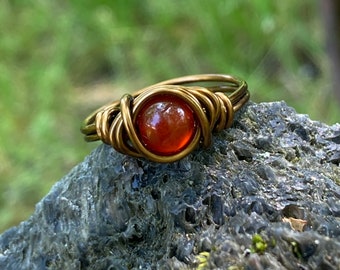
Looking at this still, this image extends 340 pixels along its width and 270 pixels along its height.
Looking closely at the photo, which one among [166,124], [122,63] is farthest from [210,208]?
[122,63]

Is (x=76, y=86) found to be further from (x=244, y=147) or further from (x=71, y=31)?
(x=244, y=147)

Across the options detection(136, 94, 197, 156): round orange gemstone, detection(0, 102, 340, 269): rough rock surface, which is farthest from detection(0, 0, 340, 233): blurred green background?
detection(136, 94, 197, 156): round orange gemstone

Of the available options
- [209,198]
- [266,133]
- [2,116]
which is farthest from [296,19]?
[209,198]

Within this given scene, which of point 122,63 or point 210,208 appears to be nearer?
point 210,208

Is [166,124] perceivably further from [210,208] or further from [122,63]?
[122,63]

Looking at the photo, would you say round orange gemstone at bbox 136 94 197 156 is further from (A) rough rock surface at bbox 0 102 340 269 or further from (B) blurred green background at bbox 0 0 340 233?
(B) blurred green background at bbox 0 0 340 233

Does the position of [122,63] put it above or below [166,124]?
above
